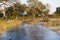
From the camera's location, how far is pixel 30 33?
9.41ft

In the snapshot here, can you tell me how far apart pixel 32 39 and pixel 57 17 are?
1.67 ft

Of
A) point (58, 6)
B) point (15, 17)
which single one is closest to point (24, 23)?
point (15, 17)

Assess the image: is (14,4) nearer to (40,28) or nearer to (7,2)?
(7,2)

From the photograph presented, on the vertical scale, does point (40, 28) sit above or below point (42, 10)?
below

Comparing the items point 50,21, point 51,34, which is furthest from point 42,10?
point 51,34

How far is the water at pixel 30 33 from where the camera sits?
111 inches

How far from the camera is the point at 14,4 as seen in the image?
291cm

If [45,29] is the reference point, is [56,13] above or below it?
above

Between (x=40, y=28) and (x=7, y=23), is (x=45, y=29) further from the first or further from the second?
(x=7, y=23)

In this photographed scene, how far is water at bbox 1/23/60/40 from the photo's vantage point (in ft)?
9.22

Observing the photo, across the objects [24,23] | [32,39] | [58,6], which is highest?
[58,6]

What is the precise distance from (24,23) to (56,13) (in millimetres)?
515

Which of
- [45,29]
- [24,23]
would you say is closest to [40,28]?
[45,29]

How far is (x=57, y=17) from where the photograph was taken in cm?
289
